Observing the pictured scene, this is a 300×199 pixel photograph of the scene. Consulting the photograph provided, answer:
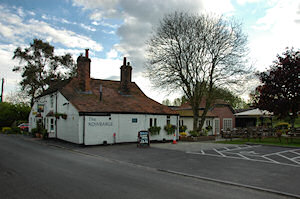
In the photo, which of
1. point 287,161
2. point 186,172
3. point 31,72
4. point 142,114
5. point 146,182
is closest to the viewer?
point 146,182

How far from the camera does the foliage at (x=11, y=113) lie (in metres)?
41.2

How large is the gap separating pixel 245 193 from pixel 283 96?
15387 millimetres

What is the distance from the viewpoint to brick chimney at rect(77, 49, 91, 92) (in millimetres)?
23031

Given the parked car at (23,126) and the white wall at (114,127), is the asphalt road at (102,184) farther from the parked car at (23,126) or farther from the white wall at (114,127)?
the parked car at (23,126)

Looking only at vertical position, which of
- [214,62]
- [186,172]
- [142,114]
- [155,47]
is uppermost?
[155,47]

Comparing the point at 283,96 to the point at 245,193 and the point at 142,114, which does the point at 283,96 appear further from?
the point at 245,193

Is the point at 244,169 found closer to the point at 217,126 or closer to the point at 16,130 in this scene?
the point at 217,126

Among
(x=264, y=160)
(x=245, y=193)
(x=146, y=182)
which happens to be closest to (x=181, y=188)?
(x=146, y=182)

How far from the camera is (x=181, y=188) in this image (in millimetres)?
7621

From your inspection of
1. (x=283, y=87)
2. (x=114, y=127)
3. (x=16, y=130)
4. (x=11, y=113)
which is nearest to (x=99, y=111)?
(x=114, y=127)

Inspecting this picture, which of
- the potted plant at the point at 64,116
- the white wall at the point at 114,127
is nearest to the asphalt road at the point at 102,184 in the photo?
the white wall at the point at 114,127

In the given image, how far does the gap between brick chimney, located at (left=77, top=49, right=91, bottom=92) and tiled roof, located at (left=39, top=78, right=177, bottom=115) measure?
607 mm

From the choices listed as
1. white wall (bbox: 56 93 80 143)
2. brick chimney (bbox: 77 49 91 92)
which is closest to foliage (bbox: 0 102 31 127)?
white wall (bbox: 56 93 80 143)

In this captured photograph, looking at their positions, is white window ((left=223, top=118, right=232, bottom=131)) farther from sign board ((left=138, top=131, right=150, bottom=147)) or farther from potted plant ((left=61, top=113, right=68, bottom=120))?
potted plant ((left=61, top=113, right=68, bottom=120))
